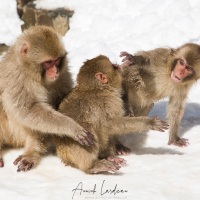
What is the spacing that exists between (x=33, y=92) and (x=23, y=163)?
71 cm

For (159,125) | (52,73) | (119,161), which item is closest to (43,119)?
(52,73)

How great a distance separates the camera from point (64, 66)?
4.83m

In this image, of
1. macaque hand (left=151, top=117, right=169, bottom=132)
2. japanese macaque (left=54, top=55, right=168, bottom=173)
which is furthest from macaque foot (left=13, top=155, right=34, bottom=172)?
macaque hand (left=151, top=117, right=169, bottom=132)

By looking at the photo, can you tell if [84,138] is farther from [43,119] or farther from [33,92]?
[33,92]

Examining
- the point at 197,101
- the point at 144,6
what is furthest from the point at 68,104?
the point at 144,6

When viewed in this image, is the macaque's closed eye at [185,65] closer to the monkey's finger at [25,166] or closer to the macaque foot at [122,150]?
the macaque foot at [122,150]

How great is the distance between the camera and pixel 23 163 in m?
4.66

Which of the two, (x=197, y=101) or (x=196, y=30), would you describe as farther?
(x=196, y=30)

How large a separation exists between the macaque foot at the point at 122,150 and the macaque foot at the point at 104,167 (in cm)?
57

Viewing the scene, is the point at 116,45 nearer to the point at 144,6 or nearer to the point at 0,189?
the point at 144,6

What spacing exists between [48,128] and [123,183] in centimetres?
92

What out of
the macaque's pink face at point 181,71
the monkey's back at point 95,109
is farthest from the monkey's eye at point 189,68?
the monkey's back at point 95,109

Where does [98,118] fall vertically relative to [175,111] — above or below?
above

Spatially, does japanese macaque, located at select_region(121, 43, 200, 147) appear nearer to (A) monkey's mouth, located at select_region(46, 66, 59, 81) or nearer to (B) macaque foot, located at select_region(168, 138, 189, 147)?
(B) macaque foot, located at select_region(168, 138, 189, 147)
